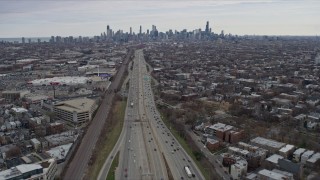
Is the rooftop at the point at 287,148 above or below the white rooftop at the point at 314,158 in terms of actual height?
above

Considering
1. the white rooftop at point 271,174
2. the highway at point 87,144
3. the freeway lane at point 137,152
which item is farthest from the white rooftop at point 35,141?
the white rooftop at point 271,174

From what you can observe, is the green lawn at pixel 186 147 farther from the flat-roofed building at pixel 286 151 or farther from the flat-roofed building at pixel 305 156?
the flat-roofed building at pixel 305 156

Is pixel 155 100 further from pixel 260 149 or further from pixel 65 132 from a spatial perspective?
pixel 260 149

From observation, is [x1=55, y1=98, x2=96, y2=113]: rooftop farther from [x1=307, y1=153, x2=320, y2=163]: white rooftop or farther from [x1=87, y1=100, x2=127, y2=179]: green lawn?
[x1=307, y1=153, x2=320, y2=163]: white rooftop

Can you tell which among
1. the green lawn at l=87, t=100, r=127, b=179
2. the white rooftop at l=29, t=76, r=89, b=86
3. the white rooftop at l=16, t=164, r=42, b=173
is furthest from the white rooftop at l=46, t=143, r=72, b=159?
the white rooftop at l=29, t=76, r=89, b=86

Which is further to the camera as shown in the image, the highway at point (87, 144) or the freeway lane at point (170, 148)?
the freeway lane at point (170, 148)

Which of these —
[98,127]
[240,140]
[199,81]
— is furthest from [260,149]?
[199,81]
